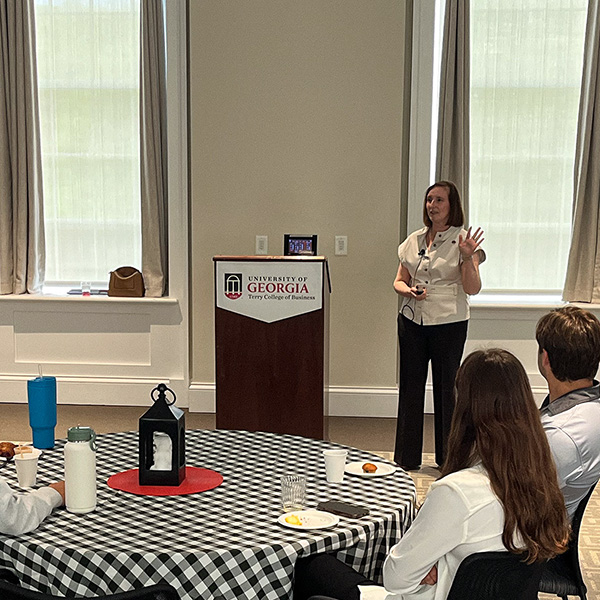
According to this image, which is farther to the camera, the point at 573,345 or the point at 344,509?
the point at 573,345

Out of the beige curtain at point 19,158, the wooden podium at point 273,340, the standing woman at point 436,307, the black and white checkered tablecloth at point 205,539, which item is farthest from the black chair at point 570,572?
the beige curtain at point 19,158

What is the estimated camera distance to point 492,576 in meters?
1.75

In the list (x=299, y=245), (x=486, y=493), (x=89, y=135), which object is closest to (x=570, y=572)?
(x=486, y=493)

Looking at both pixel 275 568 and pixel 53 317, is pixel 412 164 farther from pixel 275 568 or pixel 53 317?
pixel 275 568

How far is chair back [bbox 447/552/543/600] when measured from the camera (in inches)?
67.7

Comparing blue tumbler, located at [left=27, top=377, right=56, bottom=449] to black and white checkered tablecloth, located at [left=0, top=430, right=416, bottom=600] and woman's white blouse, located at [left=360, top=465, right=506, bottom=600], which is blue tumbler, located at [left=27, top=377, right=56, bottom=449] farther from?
woman's white blouse, located at [left=360, top=465, right=506, bottom=600]

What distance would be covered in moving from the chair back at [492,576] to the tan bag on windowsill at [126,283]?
458 cm

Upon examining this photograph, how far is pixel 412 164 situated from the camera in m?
5.75

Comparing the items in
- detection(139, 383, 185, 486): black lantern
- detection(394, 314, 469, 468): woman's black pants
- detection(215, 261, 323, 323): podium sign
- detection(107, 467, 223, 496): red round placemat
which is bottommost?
detection(394, 314, 469, 468): woman's black pants

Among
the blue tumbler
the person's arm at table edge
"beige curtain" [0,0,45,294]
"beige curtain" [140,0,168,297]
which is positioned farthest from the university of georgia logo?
the person's arm at table edge

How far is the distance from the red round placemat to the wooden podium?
5.77ft

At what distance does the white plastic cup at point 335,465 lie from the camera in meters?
2.41

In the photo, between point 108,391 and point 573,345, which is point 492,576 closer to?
point 573,345

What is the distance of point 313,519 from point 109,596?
0.63 m
